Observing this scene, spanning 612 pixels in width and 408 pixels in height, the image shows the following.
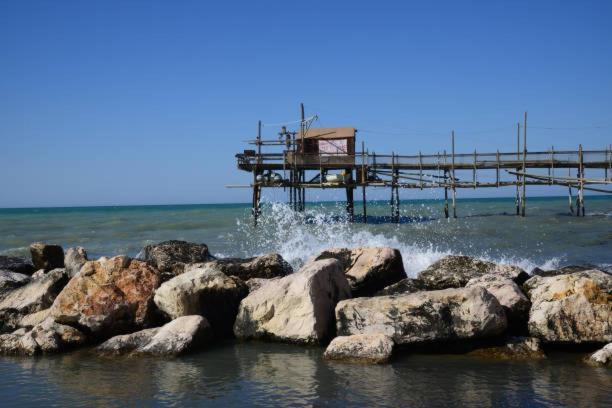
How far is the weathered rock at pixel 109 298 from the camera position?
873cm

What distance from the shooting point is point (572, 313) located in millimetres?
7570

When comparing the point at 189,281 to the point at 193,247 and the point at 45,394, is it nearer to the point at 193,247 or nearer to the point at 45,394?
the point at 45,394

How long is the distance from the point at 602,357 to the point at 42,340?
7.12m

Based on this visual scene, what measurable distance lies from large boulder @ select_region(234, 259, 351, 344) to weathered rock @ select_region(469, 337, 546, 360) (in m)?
2.00

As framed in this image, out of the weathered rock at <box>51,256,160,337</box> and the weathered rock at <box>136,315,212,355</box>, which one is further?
the weathered rock at <box>51,256,160,337</box>

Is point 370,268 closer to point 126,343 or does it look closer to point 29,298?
point 126,343

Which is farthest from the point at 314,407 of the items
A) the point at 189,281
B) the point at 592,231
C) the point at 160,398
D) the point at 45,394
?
the point at 592,231

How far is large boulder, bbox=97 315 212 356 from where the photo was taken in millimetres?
7797

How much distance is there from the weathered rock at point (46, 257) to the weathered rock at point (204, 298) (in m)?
6.67

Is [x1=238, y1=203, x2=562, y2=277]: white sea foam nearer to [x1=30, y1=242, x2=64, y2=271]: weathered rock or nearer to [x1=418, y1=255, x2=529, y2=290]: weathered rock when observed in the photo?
[x1=418, y1=255, x2=529, y2=290]: weathered rock

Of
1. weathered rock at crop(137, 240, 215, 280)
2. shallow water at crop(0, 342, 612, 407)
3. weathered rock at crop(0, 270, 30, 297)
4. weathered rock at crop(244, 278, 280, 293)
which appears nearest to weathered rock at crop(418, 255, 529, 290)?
shallow water at crop(0, 342, 612, 407)

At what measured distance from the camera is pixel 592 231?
2600cm

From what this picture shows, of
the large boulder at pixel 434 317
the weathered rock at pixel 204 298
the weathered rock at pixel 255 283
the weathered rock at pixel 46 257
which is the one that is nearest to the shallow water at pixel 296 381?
the large boulder at pixel 434 317

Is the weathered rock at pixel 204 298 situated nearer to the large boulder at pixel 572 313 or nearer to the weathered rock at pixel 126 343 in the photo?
the weathered rock at pixel 126 343
